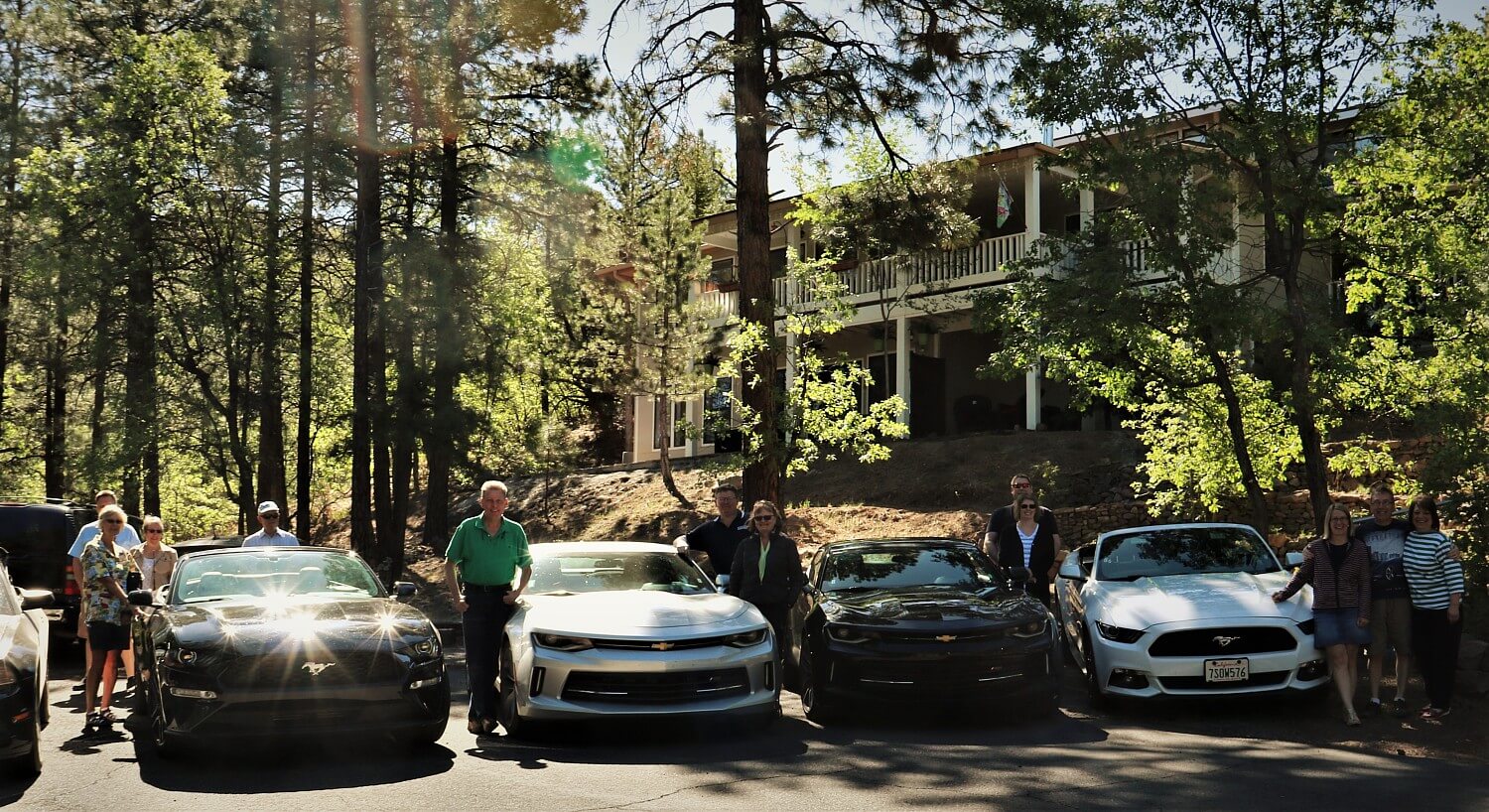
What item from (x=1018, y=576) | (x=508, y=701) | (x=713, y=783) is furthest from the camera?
(x=1018, y=576)

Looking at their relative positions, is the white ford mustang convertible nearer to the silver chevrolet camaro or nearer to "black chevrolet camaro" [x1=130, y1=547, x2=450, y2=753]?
the silver chevrolet camaro

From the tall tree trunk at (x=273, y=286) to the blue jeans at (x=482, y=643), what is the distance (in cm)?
1808

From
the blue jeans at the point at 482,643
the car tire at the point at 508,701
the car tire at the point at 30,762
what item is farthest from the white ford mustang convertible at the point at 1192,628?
the car tire at the point at 30,762

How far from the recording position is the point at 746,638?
959 centimetres

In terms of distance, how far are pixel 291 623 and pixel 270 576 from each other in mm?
1600

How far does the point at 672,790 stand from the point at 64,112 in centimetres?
2801

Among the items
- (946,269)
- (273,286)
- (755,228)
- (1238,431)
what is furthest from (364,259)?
(1238,431)

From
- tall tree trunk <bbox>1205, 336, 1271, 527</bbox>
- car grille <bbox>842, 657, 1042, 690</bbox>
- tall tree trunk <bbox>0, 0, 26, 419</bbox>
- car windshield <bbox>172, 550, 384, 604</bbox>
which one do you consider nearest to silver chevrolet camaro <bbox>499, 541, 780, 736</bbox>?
car grille <bbox>842, 657, 1042, 690</bbox>

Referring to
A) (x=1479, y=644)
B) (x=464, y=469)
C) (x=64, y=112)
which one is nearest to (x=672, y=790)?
(x=1479, y=644)

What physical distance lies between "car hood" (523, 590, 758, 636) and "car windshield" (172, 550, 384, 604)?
1.41 metres

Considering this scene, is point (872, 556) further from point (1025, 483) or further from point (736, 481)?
point (736, 481)

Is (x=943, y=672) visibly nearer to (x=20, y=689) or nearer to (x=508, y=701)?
(x=508, y=701)

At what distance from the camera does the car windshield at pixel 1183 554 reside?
11.8 m

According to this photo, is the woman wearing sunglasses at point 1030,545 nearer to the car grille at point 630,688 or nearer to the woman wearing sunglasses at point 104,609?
the car grille at point 630,688
